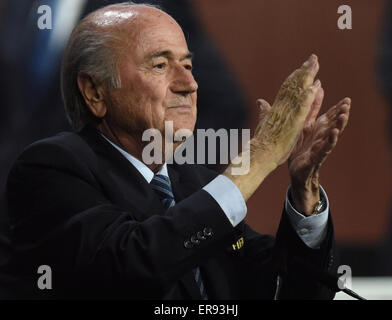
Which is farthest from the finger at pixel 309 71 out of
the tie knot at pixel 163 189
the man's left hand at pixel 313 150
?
the tie knot at pixel 163 189

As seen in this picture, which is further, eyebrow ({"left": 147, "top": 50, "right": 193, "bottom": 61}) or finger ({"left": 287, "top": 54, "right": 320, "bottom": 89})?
eyebrow ({"left": 147, "top": 50, "right": 193, "bottom": 61})

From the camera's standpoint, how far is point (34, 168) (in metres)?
1.11

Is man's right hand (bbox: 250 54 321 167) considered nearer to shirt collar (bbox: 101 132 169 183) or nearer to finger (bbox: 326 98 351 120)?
finger (bbox: 326 98 351 120)

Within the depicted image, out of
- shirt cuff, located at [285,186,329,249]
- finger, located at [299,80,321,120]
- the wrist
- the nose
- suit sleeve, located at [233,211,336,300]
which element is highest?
the nose

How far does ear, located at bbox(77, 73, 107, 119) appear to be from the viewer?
126 cm

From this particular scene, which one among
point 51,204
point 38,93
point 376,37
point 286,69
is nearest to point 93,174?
point 51,204

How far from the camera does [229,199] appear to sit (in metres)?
1.06

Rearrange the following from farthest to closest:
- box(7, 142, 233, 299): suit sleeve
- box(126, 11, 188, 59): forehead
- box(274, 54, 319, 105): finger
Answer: box(126, 11, 188, 59): forehead < box(274, 54, 319, 105): finger < box(7, 142, 233, 299): suit sleeve

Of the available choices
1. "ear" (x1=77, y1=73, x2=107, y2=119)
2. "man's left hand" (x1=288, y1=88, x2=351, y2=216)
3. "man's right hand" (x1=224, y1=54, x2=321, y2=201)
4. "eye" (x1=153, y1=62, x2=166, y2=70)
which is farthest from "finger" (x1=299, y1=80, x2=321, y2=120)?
"ear" (x1=77, y1=73, x2=107, y2=119)

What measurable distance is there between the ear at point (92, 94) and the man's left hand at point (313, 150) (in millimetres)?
437

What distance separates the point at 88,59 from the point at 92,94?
0.25ft

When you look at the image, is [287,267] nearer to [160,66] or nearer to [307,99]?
[307,99]
